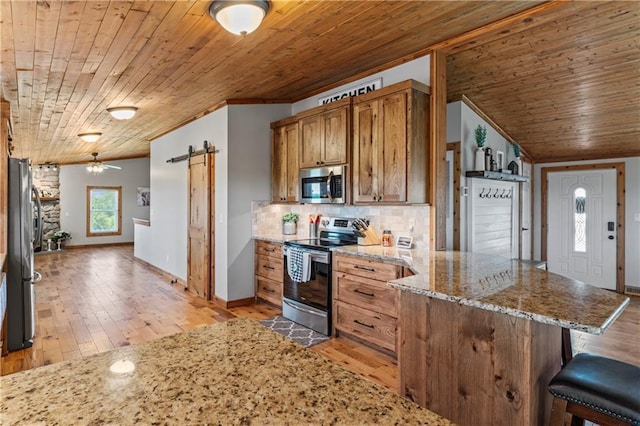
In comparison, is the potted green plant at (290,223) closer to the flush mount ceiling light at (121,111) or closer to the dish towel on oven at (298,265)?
the dish towel on oven at (298,265)

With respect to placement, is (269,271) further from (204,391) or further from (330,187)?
(204,391)

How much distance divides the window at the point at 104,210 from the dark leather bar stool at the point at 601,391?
1284 centimetres

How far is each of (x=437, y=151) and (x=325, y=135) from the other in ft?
4.23

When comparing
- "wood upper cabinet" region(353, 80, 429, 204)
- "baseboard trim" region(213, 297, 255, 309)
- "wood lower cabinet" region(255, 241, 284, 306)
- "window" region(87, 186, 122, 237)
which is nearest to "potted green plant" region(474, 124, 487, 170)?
"wood upper cabinet" region(353, 80, 429, 204)

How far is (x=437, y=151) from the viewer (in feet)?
11.1

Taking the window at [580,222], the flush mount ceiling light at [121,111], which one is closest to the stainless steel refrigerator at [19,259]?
the flush mount ceiling light at [121,111]

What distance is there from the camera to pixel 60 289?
589 cm

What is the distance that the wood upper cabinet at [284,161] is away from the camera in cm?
466

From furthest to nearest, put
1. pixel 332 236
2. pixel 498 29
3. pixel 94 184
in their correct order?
pixel 94 184, pixel 332 236, pixel 498 29

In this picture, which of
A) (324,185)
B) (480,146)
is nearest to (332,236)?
(324,185)

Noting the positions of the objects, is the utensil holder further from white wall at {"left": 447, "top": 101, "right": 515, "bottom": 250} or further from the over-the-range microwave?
white wall at {"left": 447, "top": 101, "right": 515, "bottom": 250}

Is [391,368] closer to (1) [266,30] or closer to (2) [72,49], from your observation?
(1) [266,30]

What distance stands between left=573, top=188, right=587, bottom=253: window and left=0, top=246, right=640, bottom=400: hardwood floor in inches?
43.9

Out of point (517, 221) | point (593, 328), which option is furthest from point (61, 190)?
point (593, 328)
